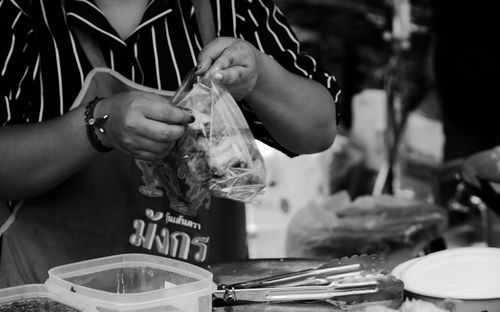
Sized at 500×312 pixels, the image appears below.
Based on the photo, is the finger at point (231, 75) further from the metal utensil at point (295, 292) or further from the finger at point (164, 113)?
the metal utensil at point (295, 292)

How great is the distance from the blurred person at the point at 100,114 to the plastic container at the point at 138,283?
0.28 metres

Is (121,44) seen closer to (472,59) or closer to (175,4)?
(175,4)

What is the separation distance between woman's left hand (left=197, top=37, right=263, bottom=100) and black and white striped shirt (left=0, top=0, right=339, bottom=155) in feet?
0.82

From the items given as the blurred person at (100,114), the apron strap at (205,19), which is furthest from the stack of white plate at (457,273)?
the apron strap at (205,19)

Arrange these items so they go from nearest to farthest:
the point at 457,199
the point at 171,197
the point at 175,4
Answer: the point at 171,197, the point at 175,4, the point at 457,199

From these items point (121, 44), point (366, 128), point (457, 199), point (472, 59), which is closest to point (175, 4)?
point (121, 44)

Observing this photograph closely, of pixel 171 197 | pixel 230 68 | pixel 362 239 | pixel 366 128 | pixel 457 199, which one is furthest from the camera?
A: pixel 366 128

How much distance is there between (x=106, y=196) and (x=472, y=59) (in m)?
2.59

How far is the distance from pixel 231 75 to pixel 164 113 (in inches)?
6.0

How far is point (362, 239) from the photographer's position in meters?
2.47

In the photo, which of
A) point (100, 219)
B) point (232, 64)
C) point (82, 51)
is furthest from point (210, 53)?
point (100, 219)

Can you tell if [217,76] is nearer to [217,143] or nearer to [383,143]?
[217,143]

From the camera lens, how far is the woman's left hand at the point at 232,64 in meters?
1.33

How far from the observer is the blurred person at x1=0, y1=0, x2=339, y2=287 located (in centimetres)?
147
